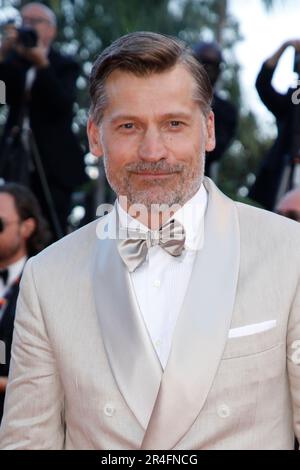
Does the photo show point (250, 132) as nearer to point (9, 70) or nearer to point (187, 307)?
point (9, 70)

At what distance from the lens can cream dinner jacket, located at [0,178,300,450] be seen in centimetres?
243

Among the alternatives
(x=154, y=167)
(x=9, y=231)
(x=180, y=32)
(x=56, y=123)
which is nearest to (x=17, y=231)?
(x=9, y=231)

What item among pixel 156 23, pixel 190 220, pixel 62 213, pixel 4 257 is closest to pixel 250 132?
pixel 156 23

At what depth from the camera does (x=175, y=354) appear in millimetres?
2422

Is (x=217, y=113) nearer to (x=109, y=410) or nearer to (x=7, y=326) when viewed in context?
(x=7, y=326)

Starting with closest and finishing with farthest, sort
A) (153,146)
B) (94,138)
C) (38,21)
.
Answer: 1. (153,146)
2. (94,138)
3. (38,21)

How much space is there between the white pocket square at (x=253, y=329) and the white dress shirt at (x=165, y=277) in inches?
6.9

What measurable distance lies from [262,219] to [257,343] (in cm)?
38

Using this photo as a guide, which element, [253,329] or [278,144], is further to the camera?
[278,144]

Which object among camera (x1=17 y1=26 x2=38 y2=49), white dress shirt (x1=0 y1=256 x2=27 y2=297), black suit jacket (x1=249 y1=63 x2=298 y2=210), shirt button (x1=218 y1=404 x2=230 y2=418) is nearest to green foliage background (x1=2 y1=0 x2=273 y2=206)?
camera (x1=17 y1=26 x2=38 y2=49)

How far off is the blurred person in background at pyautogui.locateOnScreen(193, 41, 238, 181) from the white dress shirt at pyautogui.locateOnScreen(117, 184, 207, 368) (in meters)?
3.18

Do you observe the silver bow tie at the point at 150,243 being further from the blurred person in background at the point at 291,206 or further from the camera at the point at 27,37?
the camera at the point at 27,37

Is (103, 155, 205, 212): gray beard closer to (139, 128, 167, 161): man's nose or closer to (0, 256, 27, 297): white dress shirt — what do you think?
(139, 128, 167, 161): man's nose

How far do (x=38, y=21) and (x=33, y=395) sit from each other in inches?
151
